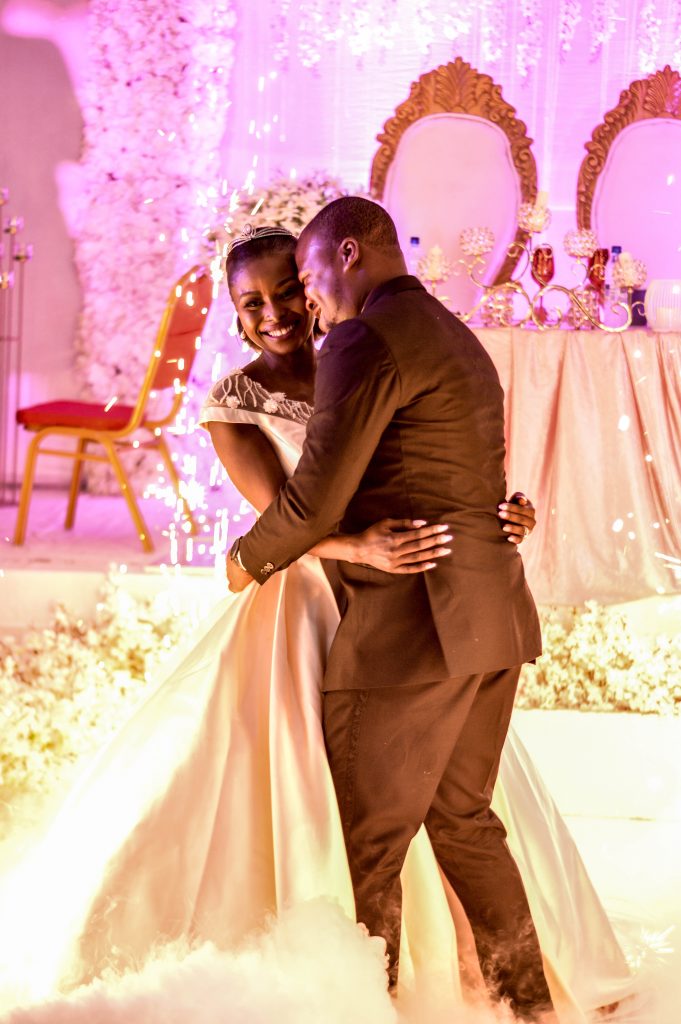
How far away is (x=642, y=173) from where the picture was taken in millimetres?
5922

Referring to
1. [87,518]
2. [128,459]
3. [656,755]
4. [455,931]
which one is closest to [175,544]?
[87,518]

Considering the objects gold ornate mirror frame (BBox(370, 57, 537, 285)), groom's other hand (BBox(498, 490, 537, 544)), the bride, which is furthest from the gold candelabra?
groom's other hand (BBox(498, 490, 537, 544))

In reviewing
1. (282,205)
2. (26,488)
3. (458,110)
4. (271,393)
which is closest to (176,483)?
(26,488)

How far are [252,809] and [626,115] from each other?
5.05 m

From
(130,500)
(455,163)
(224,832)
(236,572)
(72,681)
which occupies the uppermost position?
(455,163)

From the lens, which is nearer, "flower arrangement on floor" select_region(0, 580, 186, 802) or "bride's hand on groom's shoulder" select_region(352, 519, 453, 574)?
"bride's hand on groom's shoulder" select_region(352, 519, 453, 574)

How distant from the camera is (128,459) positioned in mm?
6203

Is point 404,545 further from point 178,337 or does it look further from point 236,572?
point 178,337

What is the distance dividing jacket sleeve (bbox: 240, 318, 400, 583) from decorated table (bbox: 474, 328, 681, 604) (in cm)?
231

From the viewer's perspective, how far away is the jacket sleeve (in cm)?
163

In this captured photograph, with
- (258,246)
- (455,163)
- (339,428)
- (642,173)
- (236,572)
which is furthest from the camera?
(642,173)

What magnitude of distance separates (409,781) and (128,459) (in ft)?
15.3

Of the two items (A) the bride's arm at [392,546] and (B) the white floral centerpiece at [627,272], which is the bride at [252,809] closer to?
(A) the bride's arm at [392,546]

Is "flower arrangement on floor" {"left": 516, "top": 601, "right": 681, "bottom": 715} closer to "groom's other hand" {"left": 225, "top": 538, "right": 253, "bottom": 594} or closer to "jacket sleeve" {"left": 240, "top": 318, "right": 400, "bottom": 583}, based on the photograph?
"groom's other hand" {"left": 225, "top": 538, "right": 253, "bottom": 594}
